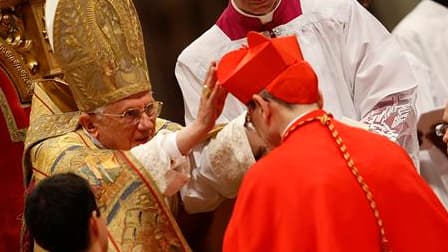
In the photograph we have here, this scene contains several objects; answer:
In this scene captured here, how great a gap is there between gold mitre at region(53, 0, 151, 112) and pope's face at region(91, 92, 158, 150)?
24 mm

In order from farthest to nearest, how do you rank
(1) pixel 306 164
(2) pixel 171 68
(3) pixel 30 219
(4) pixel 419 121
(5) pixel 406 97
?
(2) pixel 171 68 → (4) pixel 419 121 → (5) pixel 406 97 → (1) pixel 306 164 → (3) pixel 30 219

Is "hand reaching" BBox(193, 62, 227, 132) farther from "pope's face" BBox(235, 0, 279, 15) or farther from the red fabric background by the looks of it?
the red fabric background

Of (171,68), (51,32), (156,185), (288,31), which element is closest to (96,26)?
(51,32)

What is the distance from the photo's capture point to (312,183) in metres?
2.90

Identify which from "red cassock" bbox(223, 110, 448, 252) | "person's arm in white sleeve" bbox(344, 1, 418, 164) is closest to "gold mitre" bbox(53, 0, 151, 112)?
"red cassock" bbox(223, 110, 448, 252)

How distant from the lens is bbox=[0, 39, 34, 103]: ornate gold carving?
4.38 metres

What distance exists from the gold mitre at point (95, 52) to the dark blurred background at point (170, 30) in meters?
2.33

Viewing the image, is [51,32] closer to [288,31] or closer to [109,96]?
[109,96]

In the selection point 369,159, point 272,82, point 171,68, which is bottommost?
point 171,68

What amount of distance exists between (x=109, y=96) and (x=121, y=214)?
1.17 ft

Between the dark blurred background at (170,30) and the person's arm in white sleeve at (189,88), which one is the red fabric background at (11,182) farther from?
the dark blurred background at (170,30)

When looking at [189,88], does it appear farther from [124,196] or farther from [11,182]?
[11,182]

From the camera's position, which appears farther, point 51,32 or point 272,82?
point 51,32

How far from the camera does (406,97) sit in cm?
385
